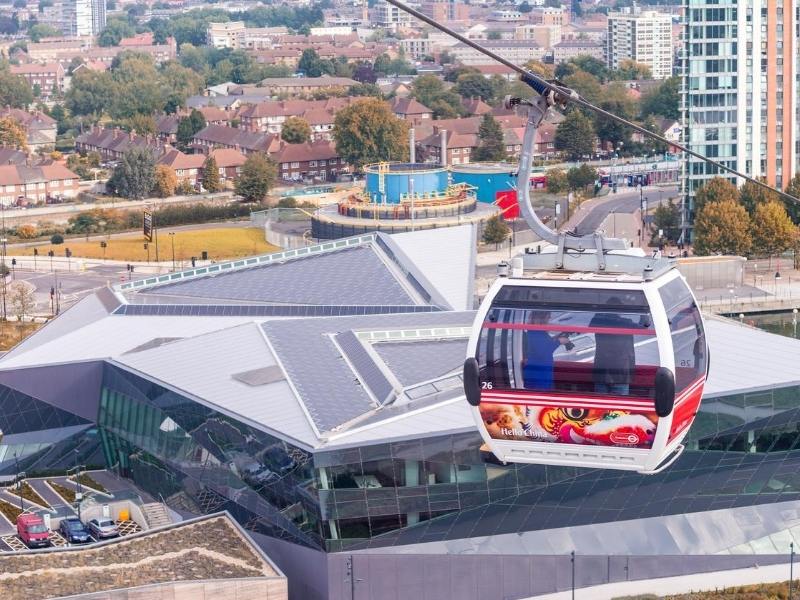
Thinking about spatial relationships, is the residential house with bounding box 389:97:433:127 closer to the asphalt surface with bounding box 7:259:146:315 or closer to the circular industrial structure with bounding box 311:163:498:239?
the circular industrial structure with bounding box 311:163:498:239

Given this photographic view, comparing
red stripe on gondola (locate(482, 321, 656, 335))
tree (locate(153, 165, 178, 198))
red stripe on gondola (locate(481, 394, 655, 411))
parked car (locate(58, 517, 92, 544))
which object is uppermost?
red stripe on gondola (locate(482, 321, 656, 335))

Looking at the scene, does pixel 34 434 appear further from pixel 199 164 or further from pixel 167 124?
pixel 167 124

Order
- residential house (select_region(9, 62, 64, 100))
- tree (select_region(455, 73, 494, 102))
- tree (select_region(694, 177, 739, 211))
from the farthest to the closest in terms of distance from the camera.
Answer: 1. residential house (select_region(9, 62, 64, 100))
2. tree (select_region(455, 73, 494, 102))
3. tree (select_region(694, 177, 739, 211))

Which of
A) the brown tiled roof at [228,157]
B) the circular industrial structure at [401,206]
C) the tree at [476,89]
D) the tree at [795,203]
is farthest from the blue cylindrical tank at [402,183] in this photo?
the tree at [476,89]

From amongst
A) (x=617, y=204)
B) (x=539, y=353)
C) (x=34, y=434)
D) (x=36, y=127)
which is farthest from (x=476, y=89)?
(x=539, y=353)

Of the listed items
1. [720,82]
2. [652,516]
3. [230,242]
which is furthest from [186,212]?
[652,516]

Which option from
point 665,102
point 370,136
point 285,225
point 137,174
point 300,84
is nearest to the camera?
point 285,225

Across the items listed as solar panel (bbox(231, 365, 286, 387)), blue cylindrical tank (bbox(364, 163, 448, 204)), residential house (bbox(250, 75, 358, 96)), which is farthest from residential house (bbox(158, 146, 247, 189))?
solar panel (bbox(231, 365, 286, 387))

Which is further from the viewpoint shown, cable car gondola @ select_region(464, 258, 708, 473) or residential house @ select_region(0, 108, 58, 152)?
residential house @ select_region(0, 108, 58, 152)
